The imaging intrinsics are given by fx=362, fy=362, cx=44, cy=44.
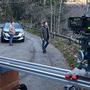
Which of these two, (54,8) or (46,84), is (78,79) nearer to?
(46,84)

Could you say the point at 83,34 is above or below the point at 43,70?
above

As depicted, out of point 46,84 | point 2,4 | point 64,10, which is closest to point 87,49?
point 46,84

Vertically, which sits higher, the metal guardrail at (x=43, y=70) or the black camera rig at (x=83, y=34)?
the black camera rig at (x=83, y=34)

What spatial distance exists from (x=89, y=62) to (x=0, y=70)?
2.19m

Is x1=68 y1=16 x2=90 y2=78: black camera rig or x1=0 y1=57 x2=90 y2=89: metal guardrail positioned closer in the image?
x1=0 y1=57 x2=90 y2=89: metal guardrail

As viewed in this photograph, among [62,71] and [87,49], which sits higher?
[87,49]

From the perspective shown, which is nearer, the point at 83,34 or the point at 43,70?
the point at 83,34

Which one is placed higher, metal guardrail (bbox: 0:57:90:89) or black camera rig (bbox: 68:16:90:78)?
black camera rig (bbox: 68:16:90:78)

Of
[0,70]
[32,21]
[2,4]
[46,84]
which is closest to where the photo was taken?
[0,70]

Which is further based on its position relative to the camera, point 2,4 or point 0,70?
point 2,4

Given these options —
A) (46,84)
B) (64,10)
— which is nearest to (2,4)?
(64,10)

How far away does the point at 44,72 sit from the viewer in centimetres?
661

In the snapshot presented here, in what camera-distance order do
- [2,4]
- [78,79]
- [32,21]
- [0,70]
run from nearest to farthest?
[78,79]
[0,70]
[32,21]
[2,4]

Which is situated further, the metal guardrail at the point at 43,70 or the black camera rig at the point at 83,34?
the black camera rig at the point at 83,34
